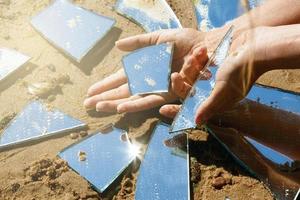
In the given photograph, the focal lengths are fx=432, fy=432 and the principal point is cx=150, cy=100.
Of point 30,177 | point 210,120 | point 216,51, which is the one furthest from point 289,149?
point 30,177

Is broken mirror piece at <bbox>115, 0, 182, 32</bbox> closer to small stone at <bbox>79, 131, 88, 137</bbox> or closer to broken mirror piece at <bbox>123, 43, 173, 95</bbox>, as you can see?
broken mirror piece at <bbox>123, 43, 173, 95</bbox>

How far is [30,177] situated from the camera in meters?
3.05

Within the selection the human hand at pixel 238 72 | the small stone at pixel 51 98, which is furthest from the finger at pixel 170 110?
A: the small stone at pixel 51 98

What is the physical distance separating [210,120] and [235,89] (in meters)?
0.50

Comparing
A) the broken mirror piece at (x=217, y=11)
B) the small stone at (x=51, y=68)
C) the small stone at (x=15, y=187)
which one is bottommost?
the small stone at (x=15, y=187)

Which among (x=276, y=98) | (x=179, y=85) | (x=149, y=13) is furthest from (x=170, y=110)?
(x=149, y=13)

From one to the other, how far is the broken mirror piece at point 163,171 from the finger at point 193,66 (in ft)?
1.35

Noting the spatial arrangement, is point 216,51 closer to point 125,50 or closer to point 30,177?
point 125,50

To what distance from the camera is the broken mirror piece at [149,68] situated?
10.8 feet

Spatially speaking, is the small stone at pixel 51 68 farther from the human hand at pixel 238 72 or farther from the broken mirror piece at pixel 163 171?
the human hand at pixel 238 72

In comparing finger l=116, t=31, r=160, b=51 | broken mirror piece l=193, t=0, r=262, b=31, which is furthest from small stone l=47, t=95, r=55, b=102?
broken mirror piece l=193, t=0, r=262, b=31

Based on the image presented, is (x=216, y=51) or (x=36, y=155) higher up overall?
(x=216, y=51)

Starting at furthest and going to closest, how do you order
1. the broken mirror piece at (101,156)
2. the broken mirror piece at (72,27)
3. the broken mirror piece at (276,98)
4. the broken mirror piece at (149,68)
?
the broken mirror piece at (72,27) → the broken mirror piece at (149,68) → the broken mirror piece at (276,98) → the broken mirror piece at (101,156)

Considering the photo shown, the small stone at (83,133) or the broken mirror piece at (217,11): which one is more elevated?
the broken mirror piece at (217,11)
